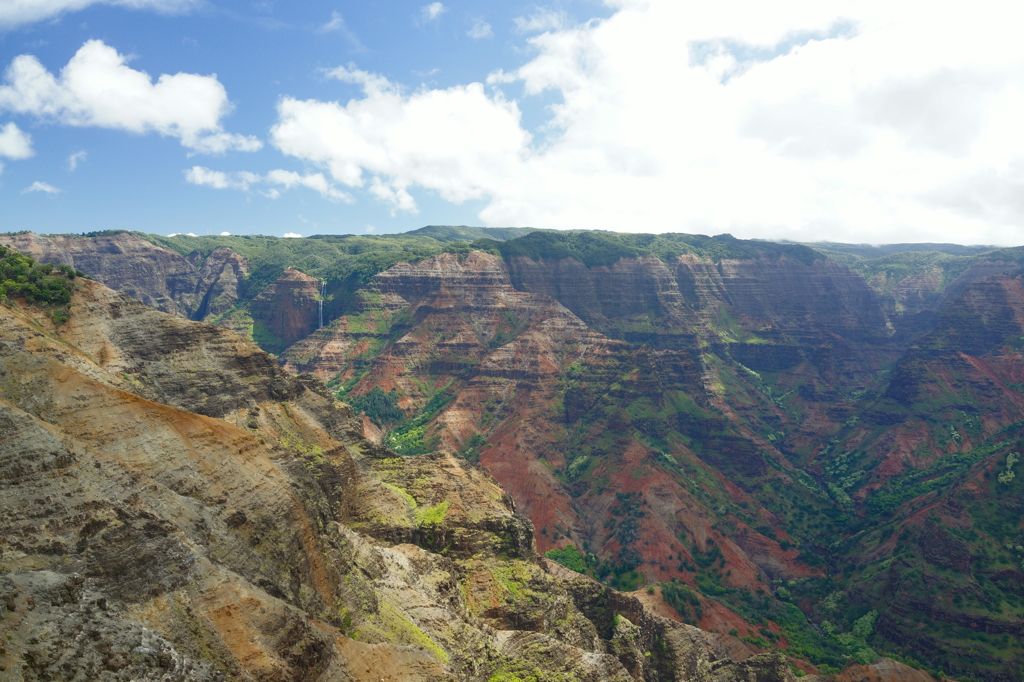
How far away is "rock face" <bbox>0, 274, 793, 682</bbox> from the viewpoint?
118 ft

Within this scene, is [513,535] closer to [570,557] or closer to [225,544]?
[225,544]

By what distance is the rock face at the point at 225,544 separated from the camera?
35969mm

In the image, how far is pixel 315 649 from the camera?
149 ft

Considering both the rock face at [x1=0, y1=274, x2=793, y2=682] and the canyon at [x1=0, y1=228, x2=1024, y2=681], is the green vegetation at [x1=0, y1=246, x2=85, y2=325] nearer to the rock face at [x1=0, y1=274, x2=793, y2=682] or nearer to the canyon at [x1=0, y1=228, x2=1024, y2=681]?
the rock face at [x1=0, y1=274, x2=793, y2=682]

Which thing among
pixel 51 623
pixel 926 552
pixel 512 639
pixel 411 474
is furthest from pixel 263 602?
pixel 926 552

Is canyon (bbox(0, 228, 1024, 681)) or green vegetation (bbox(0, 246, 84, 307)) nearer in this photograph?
canyon (bbox(0, 228, 1024, 681))

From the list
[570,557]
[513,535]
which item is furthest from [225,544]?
[570,557]

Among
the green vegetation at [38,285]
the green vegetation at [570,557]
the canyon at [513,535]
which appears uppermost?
the green vegetation at [38,285]

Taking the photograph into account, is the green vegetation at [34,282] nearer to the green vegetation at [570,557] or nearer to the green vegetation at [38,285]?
the green vegetation at [38,285]

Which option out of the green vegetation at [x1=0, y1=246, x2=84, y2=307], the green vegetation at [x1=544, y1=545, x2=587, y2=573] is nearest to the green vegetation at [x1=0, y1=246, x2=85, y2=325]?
the green vegetation at [x1=0, y1=246, x2=84, y2=307]

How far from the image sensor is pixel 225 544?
153ft

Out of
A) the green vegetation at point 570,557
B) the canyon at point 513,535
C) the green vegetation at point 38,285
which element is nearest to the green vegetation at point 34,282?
the green vegetation at point 38,285

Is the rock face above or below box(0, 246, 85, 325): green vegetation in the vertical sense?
below

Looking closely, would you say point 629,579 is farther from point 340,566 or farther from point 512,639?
point 340,566
